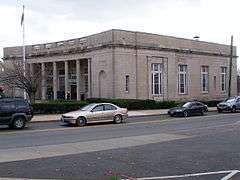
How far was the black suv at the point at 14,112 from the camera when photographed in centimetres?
2637

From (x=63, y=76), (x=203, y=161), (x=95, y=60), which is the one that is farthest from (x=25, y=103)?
(x=63, y=76)

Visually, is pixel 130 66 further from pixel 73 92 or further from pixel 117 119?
pixel 117 119

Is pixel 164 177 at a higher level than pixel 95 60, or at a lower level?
lower

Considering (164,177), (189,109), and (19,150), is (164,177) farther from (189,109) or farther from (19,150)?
(189,109)

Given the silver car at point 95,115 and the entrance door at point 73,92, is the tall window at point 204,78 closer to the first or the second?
the entrance door at point 73,92

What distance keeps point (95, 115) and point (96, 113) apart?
0.57ft

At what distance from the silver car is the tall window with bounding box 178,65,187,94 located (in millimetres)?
27146

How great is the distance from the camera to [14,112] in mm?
26688

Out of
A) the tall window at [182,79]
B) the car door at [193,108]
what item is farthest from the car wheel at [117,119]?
the tall window at [182,79]

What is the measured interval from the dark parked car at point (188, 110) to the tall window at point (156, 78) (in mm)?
12706

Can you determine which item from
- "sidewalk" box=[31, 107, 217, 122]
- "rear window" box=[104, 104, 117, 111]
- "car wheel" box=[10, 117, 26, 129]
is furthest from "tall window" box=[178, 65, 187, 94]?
"car wheel" box=[10, 117, 26, 129]

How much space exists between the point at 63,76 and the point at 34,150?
4365cm

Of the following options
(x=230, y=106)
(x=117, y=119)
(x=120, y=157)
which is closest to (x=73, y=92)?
(x=230, y=106)

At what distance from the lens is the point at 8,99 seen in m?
26.9
